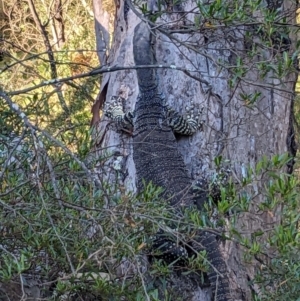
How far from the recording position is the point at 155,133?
3.97 m

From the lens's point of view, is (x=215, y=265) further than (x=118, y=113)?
No

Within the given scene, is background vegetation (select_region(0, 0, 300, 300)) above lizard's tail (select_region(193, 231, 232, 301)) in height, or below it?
above

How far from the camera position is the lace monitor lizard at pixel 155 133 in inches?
129

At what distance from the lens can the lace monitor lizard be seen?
10.7ft

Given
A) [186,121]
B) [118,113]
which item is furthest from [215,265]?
[118,113]

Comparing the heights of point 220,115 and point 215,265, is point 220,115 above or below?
above

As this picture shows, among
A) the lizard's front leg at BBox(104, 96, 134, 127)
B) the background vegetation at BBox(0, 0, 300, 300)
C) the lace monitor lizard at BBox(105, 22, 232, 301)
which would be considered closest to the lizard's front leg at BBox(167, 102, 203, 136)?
the lace monitor lizard at BBox(105, 22, 232, 301)

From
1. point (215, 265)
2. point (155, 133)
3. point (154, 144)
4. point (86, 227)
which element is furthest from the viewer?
point (155, 133)

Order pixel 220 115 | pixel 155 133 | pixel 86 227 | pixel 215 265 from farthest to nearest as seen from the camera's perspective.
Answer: pixel 155 133 → pixel 220 115 → pixel 215 265 → pixel 86 227

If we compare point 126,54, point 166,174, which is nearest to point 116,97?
point 126,54

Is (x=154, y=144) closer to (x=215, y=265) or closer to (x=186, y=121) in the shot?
(x=186, y=121)

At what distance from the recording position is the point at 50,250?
189 cm

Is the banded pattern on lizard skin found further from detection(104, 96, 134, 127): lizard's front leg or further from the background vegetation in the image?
the background vegetation

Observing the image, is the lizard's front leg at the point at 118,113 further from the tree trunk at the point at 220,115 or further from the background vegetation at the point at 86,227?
the background vegetation at the point at 86,227
